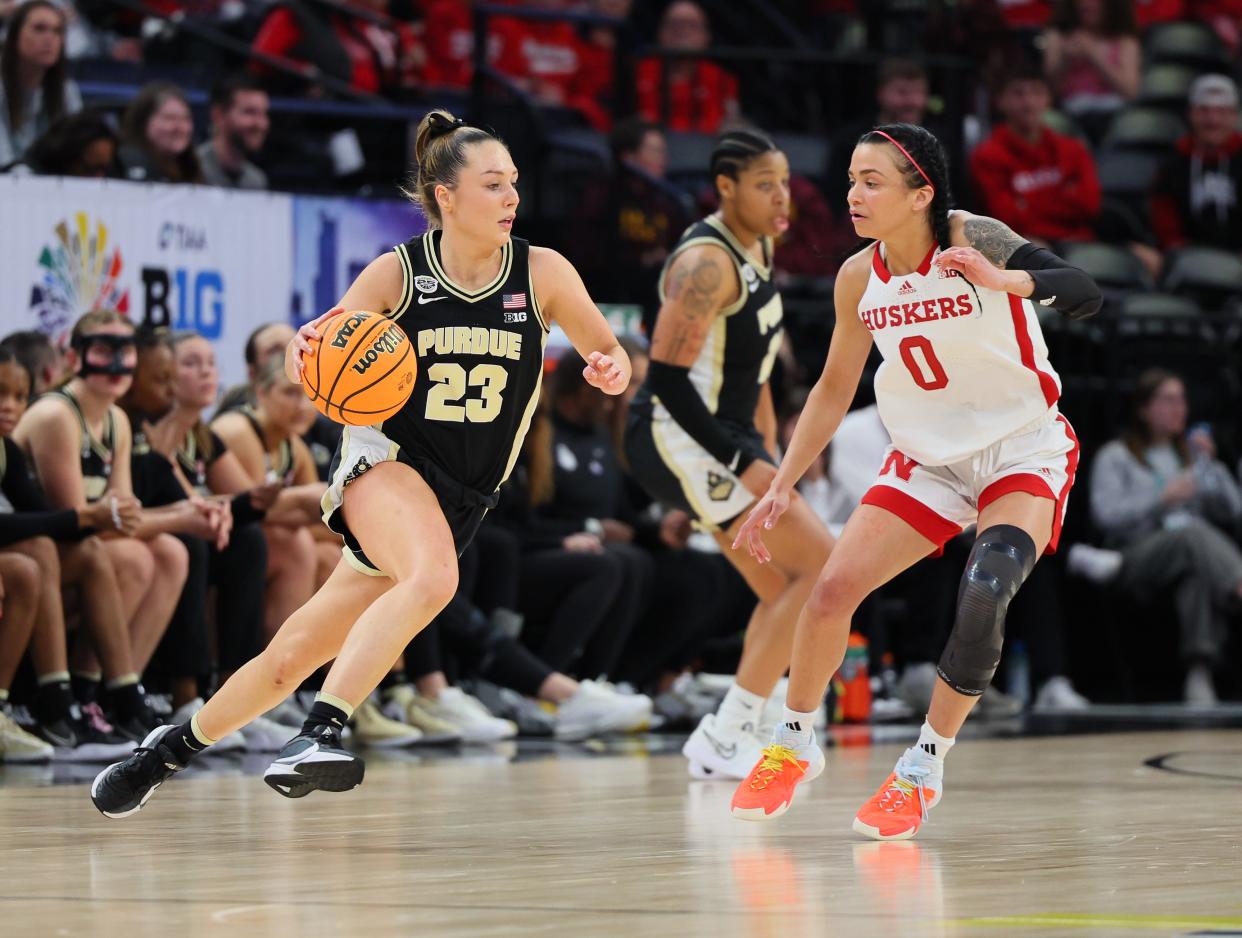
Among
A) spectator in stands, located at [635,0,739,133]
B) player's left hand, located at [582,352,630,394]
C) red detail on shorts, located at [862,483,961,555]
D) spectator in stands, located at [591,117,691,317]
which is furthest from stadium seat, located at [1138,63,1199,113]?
player's left hand, located at [582,352,630,394]

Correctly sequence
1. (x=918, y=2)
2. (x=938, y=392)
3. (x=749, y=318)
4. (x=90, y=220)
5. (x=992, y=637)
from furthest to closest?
(x=918, y=2), (x=90, y=220), (x=749, y=318), (x=938, y=392), (x=992, y=637)

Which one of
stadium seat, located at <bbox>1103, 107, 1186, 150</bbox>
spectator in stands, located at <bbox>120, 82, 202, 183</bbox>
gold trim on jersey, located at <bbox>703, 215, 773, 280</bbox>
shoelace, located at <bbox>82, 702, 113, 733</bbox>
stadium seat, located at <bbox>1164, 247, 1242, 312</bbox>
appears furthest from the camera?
stadium seat, located at <bbox>1103, 107, 1186, 150</bbox>

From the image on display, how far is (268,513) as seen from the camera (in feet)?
28.6

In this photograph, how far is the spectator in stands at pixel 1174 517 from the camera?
12.0 m

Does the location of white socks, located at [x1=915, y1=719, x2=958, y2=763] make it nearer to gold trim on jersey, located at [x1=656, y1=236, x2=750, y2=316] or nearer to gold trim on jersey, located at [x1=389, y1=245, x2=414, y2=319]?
gold trim on jersey, located at [x1=389, y1=245, x2=414, y2=319]

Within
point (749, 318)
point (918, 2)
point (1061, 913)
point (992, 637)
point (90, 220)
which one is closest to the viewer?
point (1061, 913)

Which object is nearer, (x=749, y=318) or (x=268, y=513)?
(x=749, y=318)

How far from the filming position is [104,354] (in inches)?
322

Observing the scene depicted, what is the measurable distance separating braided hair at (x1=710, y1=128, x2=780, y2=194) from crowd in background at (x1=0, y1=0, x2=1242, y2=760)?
1.34 metres

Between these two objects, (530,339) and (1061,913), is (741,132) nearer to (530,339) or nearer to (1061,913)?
(530,339)

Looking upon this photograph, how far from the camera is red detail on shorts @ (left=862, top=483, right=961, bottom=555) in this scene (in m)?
5.65

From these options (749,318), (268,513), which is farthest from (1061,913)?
(268,513)

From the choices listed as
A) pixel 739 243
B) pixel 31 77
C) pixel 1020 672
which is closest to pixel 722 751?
pixel 739 243

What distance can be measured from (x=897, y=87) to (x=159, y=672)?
245 inches
